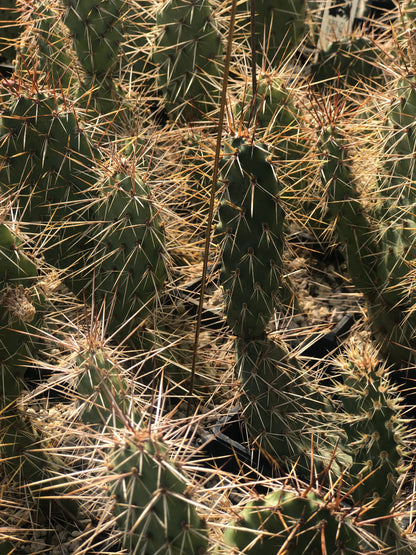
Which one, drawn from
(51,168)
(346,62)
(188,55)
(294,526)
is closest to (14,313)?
(51,168)

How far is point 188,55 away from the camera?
227cm

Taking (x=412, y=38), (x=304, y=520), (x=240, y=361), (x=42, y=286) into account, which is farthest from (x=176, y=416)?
(x=412, y=38)

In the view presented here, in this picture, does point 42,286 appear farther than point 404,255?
No

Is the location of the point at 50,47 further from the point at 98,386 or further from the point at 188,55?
the point at 98,386

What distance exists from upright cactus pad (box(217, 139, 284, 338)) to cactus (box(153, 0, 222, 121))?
0.69 metres

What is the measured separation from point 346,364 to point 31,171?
920mm

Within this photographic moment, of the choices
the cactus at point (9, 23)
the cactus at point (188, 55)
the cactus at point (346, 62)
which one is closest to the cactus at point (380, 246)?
the cactus at point (188, 55)

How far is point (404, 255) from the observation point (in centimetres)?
194

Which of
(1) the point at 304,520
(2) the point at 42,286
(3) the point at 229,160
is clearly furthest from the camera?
(2) the point at 42,286

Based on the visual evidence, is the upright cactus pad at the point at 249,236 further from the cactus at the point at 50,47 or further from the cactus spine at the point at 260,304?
the cactus at the point at 50,47

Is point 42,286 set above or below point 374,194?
below

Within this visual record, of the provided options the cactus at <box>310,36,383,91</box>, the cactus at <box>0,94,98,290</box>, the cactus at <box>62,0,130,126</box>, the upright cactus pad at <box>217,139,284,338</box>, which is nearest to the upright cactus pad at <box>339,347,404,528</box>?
the upright cactus pad at <box>217,139,284,338</box>

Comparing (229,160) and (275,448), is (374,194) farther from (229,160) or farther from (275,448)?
(275,448)

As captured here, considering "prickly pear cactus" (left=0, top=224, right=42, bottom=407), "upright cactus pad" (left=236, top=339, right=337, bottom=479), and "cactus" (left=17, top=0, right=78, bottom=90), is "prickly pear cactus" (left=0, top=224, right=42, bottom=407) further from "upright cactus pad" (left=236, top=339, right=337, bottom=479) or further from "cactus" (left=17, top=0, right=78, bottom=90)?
"cactus" (left=17, top=0, right=78, bottom=90)
